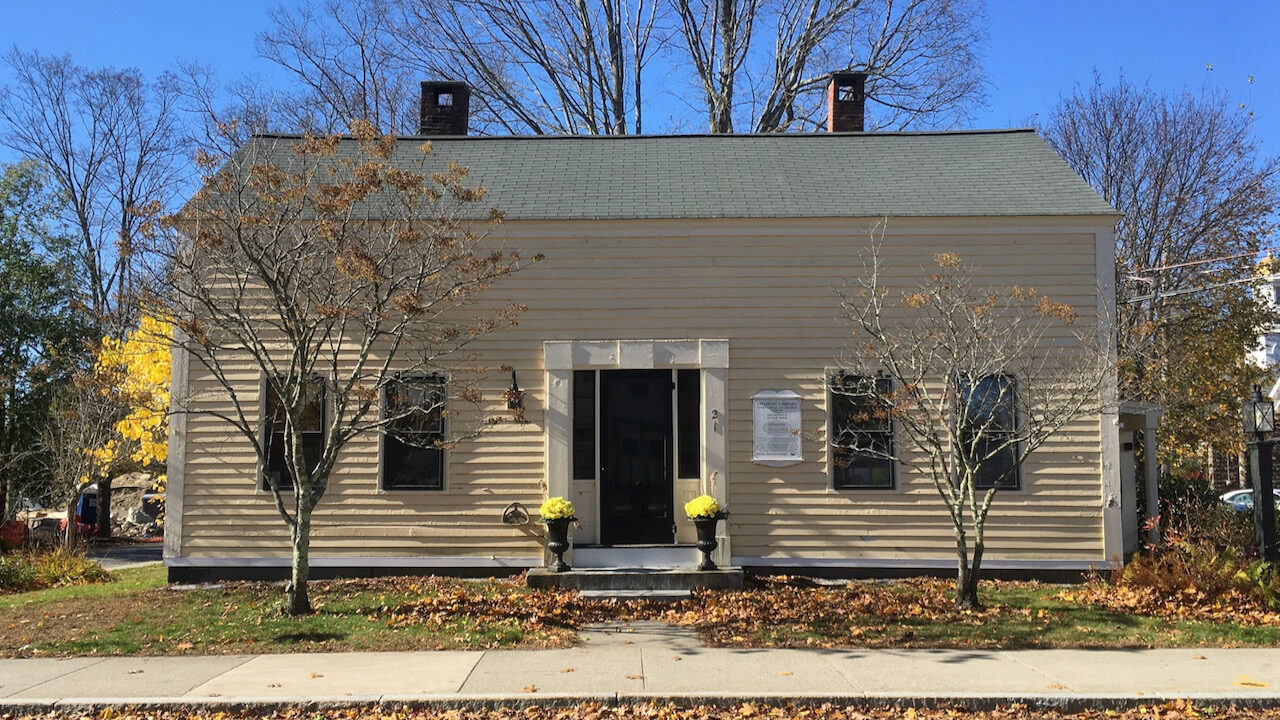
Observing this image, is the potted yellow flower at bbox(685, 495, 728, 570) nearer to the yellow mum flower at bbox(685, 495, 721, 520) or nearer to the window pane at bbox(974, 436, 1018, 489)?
the yellow mum flower at bbox(685, 495, 721, 520)

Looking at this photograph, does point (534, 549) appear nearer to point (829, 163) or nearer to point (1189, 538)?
point (829, 163)

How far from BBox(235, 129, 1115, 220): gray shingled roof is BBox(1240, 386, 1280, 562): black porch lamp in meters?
2.85

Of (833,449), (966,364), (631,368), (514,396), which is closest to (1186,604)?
(966,364)

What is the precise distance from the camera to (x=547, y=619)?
9.16m

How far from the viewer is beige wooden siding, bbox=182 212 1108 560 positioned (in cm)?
1145

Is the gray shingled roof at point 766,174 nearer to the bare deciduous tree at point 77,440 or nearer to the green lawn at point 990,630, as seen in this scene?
the green lawn at point 990,630

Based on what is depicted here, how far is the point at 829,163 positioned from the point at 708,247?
290 centimetres

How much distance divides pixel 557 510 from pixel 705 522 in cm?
167

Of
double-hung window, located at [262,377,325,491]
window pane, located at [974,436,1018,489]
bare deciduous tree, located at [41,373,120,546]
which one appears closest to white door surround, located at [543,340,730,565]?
double-hung window, located at [262,377,325,491]

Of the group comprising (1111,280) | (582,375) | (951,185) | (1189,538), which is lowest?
(1189,538)

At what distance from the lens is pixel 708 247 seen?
1179cm

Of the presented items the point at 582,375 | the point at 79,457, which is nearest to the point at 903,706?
the point at 582,375

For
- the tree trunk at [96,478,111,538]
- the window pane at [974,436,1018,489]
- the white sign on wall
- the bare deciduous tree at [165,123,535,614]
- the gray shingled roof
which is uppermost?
the gray shingled roof

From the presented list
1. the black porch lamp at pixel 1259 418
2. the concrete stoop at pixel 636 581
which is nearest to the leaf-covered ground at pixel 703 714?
the concrete stoop at pixel 636 581
